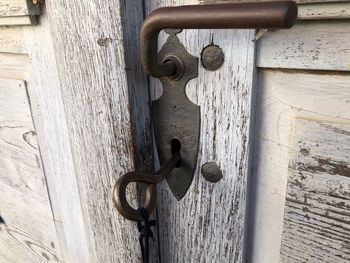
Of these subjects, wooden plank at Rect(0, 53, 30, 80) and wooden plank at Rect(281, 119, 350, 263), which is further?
wooden plank at Rect(0, 53, 30, 80)

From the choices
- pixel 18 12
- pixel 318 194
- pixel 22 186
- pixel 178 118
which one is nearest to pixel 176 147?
pixel 178 118

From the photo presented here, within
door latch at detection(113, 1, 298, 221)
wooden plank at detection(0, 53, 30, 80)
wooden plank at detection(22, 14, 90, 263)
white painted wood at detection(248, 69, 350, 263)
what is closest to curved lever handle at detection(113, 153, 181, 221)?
door latch at detection(113, 1, 298, 221)

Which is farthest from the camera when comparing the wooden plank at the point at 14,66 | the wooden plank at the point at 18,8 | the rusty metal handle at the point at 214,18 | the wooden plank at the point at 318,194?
the wooden plank at the point at 14,66

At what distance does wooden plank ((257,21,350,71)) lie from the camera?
12.4 inches

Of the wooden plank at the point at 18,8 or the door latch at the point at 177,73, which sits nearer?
the door latch at the point at 177,73

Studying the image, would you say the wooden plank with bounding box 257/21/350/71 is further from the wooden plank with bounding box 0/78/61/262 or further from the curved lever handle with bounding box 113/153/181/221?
the wooden plank with bounding box 0/78/61/262

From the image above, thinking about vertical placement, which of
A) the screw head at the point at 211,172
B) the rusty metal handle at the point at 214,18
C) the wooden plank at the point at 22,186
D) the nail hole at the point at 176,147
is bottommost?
the wooden plank at the point at 22,186

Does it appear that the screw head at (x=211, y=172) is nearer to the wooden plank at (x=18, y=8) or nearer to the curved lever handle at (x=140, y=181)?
the curved lever handle at (x=140, y=181)

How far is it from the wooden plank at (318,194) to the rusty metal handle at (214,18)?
0.16m

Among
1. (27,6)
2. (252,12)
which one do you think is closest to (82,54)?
(27,6)

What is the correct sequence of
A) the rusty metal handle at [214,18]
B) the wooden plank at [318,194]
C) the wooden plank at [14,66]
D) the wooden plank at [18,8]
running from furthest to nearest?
the wooden plank at [14,66]
the wooden plank at [18,8]
the wooden plank at [318,194]
the rusty metal handle at [214,18]

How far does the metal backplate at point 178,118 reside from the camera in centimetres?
39

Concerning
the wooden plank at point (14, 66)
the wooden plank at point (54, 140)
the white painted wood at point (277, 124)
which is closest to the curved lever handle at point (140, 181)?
the white painted wood at point (277, 124)

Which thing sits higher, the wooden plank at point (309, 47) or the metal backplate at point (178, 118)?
the wooden plank at point (309, 47)
